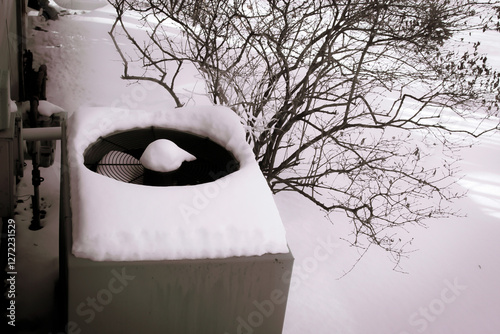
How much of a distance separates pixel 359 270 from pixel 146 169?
5885mm

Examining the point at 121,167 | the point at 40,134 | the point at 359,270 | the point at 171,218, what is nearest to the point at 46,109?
the point at 40,134

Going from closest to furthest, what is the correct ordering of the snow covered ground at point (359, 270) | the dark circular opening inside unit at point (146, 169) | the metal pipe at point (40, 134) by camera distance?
the dark circular opening inside unit at point (146, 169) < the metal pipe at point (40, 134) < the snow covered ground at point (359, 270)

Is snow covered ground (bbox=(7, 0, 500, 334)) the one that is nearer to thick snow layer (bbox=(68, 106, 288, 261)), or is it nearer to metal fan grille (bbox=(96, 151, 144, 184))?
metal fan grille (bbox=(96, 151, 144, 184))

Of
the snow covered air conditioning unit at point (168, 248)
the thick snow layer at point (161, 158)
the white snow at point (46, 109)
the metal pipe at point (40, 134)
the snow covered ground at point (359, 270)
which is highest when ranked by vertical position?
the thick snow layer at point (161, 158)

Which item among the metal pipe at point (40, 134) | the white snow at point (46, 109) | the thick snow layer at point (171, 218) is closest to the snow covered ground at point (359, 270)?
the white snow at point (46, 109)

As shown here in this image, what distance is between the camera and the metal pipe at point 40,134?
6172mm

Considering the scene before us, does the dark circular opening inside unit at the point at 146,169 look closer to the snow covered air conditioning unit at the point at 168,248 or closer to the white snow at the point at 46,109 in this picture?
the snow covered air conditioning unit at the point at 168,248

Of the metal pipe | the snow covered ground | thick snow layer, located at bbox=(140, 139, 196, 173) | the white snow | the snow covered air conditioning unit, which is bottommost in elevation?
the snow covered ground

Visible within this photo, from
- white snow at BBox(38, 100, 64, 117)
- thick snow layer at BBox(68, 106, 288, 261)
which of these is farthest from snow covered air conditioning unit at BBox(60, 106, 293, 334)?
white snow at BBox(38, 100, 64, 117)

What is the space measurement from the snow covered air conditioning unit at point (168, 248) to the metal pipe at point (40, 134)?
2074 millimetres

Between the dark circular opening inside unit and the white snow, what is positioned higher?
the dark circular opening inside unit

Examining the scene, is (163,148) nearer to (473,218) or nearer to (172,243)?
(172,243)

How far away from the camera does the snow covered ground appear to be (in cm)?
659

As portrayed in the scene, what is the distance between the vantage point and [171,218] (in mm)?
3701
